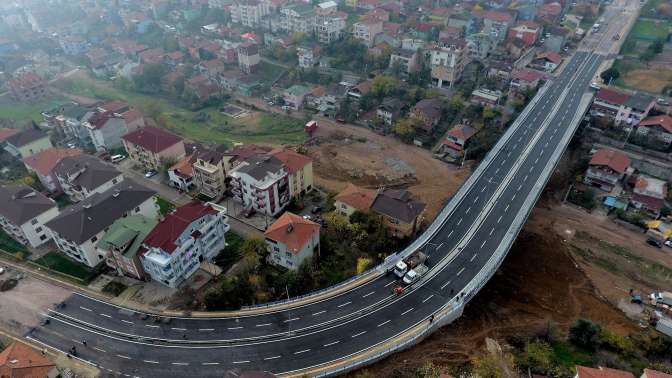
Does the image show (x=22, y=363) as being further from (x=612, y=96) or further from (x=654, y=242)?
(x=612, y=96)

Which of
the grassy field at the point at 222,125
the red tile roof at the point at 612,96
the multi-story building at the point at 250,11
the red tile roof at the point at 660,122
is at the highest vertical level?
the multi-story building at the point at 250,11

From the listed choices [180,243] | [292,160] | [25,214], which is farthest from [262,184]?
[25,214]

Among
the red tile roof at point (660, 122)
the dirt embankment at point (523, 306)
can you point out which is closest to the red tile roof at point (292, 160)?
the dirt embankment at point (523, 306)

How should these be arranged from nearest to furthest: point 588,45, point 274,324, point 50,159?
point 274,324 → point 50,159 → point 588,45

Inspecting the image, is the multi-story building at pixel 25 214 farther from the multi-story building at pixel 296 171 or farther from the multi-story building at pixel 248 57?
the multi-story building at pixel 248 57

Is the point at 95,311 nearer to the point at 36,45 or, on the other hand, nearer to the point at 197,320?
the point at 197,320

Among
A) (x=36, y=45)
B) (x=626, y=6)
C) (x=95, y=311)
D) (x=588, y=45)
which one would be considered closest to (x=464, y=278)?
(x=95, y=311)
